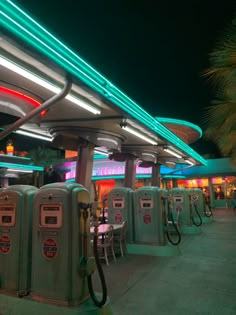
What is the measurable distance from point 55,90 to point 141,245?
4533mm

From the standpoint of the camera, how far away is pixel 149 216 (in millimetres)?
7004

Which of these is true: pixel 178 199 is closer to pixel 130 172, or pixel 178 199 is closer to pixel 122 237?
pixel 130 172

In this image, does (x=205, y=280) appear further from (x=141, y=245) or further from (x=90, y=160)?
(x=90, y=160)

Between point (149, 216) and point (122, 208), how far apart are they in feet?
2.99

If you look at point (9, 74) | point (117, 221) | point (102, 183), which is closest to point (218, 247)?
point (117, 221)

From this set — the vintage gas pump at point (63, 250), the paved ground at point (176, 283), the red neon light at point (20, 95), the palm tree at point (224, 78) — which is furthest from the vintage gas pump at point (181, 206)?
the vintage gas pump at point (63, 250)

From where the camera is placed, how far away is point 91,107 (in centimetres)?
563

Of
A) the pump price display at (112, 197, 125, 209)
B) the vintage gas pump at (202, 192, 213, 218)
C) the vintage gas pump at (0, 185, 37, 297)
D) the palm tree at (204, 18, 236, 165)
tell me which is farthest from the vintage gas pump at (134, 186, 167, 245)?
the vintage gas pump at (202, 192, 213, 218)

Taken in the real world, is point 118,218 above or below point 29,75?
below

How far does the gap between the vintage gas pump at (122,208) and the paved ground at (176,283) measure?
973 millimetres

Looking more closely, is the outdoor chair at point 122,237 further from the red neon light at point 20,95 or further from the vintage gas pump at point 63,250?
the red neon light at point 20,95

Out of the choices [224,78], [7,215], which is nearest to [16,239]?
[7,215]

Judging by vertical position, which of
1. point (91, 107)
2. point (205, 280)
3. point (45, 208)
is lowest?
point (205, 280)

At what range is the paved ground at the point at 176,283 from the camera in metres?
3.56
